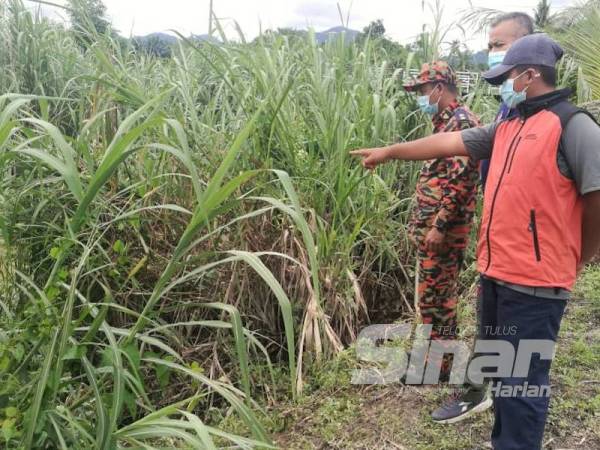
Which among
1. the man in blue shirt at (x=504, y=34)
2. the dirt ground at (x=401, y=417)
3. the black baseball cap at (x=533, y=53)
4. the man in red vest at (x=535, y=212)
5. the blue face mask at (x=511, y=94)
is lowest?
the dirt ground at (x=401, y=417)

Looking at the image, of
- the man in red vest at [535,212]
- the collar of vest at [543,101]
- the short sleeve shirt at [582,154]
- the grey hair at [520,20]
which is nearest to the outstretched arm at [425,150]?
the man in red vest at [535,212]

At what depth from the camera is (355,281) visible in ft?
9.00

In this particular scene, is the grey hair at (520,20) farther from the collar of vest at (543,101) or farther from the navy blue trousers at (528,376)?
the navy blue trousers at (528,376)

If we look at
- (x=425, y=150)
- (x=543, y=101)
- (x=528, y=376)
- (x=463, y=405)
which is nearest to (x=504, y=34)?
(x=425, y=150)

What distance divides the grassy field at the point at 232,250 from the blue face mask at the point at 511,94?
743mm

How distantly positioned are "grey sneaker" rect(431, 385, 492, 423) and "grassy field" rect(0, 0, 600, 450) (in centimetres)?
5

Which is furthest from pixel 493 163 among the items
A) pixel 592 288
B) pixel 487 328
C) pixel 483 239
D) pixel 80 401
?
pixel 592 288

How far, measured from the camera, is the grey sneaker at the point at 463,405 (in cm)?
232

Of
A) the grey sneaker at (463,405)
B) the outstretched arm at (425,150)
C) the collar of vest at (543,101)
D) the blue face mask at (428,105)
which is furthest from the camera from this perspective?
the blue face mask at (428,105)

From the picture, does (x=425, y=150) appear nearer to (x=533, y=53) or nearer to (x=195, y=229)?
(x=533, y=53)

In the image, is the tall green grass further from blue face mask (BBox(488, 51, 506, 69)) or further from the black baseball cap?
the black baseball cap

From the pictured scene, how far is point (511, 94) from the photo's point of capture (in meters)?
1.84

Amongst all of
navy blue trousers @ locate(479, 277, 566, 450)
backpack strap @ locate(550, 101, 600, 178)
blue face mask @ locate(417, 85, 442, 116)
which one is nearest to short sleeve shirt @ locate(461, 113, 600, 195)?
backpack strap @ locate(550, 101, 600, 178)

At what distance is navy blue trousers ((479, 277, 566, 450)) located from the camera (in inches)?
71.3
